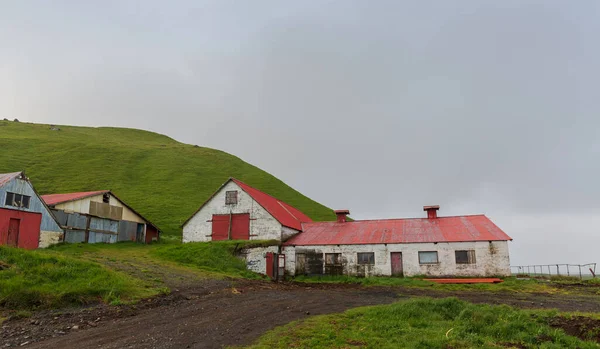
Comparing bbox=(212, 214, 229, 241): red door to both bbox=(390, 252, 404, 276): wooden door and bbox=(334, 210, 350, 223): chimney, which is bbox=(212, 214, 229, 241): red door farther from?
bbox=(390, 252, 404, 276): wooden door

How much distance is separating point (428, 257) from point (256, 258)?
1318 cm

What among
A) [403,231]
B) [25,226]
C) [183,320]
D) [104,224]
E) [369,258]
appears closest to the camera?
[183,320]

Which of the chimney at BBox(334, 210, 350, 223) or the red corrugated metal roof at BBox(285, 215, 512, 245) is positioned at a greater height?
the chimney at BBox(334, 210, 350, 223)

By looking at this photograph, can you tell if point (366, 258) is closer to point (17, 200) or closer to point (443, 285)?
point (443, 285)

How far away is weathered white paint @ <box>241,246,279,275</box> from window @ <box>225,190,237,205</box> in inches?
225

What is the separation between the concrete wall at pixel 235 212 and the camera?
33.5 m

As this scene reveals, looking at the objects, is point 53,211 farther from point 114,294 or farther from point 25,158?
point 25,158

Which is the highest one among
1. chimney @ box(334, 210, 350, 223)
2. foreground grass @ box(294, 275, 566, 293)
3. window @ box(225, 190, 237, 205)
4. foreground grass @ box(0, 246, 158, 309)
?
window @ box(225, 190, 237, 205)

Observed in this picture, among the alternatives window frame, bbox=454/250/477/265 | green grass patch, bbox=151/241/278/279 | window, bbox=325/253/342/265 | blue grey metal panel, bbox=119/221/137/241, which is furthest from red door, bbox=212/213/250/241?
window frame, bbox=454/250/477/265

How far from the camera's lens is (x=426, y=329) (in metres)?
10.8

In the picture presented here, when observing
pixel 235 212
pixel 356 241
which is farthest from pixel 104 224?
pixel 356 241

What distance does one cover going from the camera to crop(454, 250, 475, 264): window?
2894 centimetres

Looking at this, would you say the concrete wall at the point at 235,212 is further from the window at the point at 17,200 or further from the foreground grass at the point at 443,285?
the window at the point at 17,200

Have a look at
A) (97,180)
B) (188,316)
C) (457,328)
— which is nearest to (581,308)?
(457,328)
